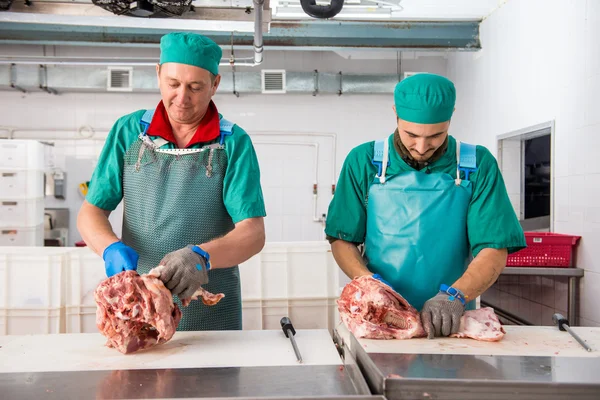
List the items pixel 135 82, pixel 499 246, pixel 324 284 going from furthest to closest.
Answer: pixel 135 82 → pixel 324 284 → pixel 499 246

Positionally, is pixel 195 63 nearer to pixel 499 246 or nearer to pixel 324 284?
pixel 499 246

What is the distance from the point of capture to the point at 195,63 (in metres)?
1.88

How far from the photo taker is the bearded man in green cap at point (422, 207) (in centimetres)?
199

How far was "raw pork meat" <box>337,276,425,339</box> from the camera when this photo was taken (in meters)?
1.66

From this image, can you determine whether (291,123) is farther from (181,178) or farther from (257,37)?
(181,178)

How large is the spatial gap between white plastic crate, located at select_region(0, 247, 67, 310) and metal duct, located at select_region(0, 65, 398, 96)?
3876mm

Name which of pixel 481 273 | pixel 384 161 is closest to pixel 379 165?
pixel 384 161

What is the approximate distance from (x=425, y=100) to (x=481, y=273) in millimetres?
651

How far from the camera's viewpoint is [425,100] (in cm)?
196

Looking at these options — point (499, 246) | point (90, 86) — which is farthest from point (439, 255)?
point (90, 86)

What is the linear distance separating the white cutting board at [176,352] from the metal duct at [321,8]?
2.54 m

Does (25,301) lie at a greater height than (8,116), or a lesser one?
lesser

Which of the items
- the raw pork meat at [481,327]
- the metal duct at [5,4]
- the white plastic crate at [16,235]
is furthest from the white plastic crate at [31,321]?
the white plastic crate at [16,235]

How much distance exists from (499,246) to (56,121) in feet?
20.7
